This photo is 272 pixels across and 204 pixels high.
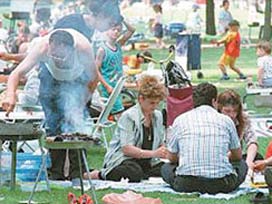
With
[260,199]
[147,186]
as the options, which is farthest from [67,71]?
[260,199]

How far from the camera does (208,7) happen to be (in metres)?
30.4

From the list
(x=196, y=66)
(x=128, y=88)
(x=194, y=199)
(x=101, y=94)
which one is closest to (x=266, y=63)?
(x=128, y=88)

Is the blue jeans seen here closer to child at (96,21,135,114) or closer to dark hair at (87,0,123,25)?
dark hair at (87,0,123,25)

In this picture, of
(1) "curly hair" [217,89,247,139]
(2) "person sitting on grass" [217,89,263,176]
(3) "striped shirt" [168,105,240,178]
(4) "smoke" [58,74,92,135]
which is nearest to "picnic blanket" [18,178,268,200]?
(3) "striped shirt" [168,105,240,178]

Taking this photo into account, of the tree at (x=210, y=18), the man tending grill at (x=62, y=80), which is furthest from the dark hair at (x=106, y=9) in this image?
the tree at (x=210, y=18)

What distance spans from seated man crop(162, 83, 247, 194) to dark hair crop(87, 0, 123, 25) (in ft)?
2.66

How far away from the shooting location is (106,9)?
23.1 feet

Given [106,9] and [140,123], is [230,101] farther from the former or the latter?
[106,9]

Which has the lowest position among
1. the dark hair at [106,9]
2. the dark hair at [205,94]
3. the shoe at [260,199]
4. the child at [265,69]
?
the child at [265,69]

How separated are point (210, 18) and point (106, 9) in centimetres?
2416

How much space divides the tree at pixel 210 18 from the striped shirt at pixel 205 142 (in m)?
23.7

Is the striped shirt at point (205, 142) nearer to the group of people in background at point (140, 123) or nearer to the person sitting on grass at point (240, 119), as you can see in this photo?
the group of people in background at point (140, 123)

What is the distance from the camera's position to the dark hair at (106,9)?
7020 millimetres

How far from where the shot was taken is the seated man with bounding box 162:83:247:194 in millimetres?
6707
